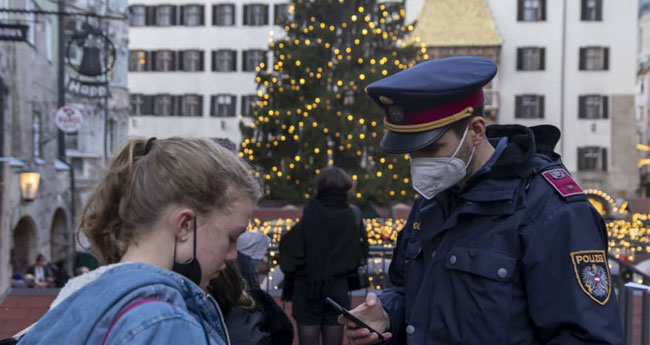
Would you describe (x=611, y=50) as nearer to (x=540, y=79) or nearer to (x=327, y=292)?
(x=540, y=79)

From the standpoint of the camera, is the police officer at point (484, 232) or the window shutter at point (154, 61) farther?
the window shutter at point (154, 61)

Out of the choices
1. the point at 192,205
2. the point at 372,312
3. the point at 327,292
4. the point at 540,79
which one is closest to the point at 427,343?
the point at 372,312

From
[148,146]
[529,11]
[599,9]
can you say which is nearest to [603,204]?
[529,11]

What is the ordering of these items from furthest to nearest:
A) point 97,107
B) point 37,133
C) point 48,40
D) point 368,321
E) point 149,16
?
point 149,16
point 97,107
point 48,40
point 37,133
point 368,321

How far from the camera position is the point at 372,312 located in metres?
3.13

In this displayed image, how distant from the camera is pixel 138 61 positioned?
46.2 m

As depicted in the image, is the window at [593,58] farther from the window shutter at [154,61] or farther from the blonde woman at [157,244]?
the blonde woman at [157,244]

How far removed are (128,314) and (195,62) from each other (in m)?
45.4

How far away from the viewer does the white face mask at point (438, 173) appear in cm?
290

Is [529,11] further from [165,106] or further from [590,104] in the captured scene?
[165,106]

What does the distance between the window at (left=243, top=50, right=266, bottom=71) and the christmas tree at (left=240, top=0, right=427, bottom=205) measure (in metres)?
18.1

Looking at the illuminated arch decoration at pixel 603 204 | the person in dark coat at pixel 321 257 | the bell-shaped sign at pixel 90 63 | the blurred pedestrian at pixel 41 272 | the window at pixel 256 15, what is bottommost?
the blurred pedestrian at pixel 41 272

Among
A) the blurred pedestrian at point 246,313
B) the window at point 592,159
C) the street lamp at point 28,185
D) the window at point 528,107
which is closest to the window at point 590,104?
the window at point 592,159

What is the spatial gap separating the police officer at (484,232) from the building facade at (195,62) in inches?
1668
